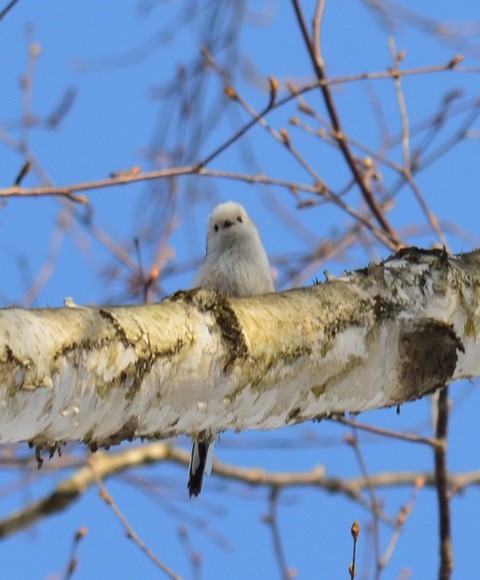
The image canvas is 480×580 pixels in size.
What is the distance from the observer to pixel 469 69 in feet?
9.18

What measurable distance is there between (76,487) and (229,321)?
3.10 meters

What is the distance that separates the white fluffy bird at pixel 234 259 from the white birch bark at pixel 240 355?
3.60 feet

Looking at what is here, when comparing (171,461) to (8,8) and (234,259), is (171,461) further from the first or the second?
(8,8)

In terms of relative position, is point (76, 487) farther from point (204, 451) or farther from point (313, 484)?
point (204, 451)

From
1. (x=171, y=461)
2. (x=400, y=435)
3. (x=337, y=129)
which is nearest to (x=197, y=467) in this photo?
(x=400, y=435)

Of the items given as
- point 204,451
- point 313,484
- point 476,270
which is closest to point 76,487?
point 313,484

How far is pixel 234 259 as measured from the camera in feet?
9.59

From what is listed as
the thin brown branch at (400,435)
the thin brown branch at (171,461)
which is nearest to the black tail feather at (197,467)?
the thin brown branch at (400,435)

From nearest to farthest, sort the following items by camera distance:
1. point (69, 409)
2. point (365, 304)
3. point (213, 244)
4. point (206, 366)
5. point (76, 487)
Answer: point (69, 409)
point (206, 366)
point (365, 304)
point (213, 244)
point (76, 487)

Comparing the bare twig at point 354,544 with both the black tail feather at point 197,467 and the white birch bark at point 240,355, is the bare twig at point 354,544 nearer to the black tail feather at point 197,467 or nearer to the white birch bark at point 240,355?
the white birch bark at point 240,355

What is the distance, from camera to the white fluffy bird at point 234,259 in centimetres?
283

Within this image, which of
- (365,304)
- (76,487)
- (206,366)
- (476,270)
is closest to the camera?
(206,366)

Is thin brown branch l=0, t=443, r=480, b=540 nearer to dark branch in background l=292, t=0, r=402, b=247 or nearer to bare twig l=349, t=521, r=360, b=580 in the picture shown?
dark branch in background l=292, t=0, r=402, b=247

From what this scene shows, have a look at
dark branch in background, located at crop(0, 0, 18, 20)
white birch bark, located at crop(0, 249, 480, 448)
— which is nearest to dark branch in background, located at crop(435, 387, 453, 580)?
white birch bark, located at crop(0, 249, 480, 448)
